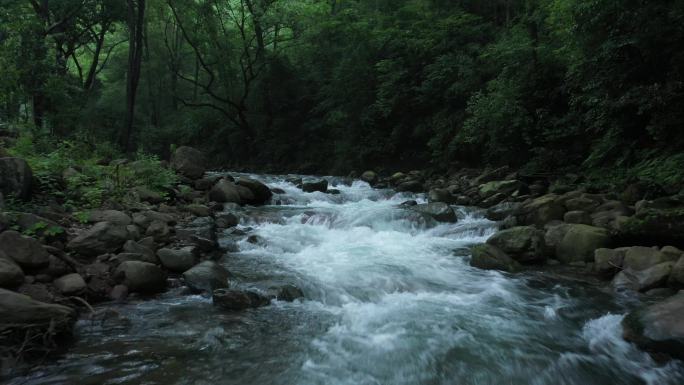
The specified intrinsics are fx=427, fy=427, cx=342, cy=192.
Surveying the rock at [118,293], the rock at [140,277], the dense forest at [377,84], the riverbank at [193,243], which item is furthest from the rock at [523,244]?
the rock at [118,293]

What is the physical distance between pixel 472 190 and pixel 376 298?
286 inches

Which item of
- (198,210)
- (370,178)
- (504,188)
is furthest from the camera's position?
(370,178)

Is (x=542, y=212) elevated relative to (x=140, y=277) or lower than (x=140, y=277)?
elevated

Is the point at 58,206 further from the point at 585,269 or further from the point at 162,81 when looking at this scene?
the point at 162,81

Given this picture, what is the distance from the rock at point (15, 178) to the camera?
660cm

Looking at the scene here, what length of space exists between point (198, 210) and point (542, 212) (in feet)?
24.3

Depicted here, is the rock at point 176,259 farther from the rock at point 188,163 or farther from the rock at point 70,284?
the rock at point 188,163

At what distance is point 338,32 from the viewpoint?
20406mm

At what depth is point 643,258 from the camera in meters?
6.18

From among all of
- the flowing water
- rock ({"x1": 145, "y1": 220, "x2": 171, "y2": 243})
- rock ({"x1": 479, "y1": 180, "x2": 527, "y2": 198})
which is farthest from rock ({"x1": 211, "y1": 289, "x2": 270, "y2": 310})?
rock ({"x1": 479, "y1": 180, "x2": 527, "y2": 198})

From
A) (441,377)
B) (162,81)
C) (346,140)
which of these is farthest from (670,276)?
(162,81)

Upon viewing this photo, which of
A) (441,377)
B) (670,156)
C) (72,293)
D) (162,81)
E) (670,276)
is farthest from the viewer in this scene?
(162,81)

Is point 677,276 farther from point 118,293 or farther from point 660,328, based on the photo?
point 118,293

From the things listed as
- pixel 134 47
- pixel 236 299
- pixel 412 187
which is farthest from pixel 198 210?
pixel 134 47
